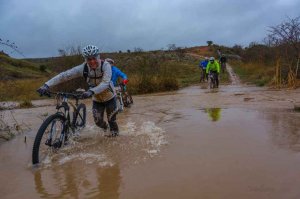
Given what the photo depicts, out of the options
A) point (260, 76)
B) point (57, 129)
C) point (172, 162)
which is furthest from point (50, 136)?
point (260, 76)

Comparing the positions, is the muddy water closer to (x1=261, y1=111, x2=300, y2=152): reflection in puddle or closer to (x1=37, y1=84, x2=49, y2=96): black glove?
(x1=261, y1=111, x2=300, y2=152): reflection in puddle

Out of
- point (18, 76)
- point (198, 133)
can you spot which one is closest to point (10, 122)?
point (198, 133)

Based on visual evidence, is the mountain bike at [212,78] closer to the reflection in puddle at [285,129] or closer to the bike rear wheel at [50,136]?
the reflection in puddle at [285,129]

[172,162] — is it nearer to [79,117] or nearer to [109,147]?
[109,147]

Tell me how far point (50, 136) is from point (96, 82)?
157cm

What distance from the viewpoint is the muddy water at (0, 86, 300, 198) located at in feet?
18.5

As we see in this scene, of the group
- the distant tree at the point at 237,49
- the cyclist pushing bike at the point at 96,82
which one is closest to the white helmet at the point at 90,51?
the cyclist pushing bike at the point at 96,82

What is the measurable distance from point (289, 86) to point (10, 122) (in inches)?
482

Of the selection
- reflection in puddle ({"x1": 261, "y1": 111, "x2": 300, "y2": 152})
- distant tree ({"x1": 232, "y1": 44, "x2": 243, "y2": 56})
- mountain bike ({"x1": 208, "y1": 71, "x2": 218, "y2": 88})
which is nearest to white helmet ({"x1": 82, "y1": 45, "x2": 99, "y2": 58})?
reflection in puddle ({"x1": 261, "y1": 111, "x2": 300, "y2": 152})

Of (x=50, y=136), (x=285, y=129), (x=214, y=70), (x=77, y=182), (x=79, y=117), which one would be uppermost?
(x=214, y=70)

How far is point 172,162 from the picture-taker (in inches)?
274

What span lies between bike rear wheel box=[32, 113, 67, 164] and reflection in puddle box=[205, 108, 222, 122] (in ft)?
14.0

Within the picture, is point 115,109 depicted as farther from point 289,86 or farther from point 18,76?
point 18,76

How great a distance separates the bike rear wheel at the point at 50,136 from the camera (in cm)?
725
